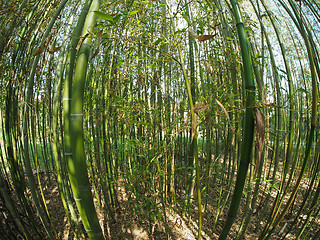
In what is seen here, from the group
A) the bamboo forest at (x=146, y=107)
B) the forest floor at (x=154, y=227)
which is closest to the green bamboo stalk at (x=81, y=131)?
the bamboo forest at (x=146, y=107)

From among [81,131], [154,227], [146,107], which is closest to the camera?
[81,131]

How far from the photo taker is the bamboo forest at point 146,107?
817mm

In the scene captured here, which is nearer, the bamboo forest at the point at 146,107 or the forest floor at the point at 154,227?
the bamboo forest at the point at 146,107

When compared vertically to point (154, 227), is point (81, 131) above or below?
above

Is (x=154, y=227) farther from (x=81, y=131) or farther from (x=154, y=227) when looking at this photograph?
(x=81, y=131)

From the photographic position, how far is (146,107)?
1.85 metres

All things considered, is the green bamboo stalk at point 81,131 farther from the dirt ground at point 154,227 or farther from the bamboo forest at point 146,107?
the dirt ground at point 154,227

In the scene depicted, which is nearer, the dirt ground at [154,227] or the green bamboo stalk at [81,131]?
the green bamboo stalk at [81,131]

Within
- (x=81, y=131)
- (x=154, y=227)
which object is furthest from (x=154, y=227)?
(x=81, y=131)

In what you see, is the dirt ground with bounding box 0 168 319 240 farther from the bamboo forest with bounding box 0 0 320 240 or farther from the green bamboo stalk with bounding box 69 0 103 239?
the green bamboo stalk with bounding box 69 0 103 239

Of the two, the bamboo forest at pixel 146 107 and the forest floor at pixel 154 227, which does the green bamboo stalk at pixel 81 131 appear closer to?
the bamboo forest at pixel 146 107

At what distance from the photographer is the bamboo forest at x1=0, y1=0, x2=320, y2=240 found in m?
0.82

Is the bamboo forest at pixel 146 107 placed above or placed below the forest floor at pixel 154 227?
above

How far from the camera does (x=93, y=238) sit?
825 mm
